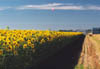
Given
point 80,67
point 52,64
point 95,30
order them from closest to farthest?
point 80,67, point 52,64, point 95,30

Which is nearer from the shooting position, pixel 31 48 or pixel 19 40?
pixel 19 40

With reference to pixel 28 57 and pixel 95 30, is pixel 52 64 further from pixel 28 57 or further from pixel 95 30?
pixel 95 30

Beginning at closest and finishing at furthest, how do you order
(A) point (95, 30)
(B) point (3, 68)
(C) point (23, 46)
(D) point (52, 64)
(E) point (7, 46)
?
(B) point (3, 68), (E) point (7, 46), (C) point (23, 46), (D) point (52, 64), (A) point (95, 30)

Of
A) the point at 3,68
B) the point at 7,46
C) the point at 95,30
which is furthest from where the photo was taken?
the point at 95,30

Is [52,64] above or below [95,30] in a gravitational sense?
above

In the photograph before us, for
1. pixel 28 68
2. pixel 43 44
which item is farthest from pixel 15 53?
pixel 43 44

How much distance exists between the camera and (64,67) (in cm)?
1702

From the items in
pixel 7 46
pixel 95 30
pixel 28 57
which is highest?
pixel 7 46

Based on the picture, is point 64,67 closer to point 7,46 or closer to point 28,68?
point 28,68

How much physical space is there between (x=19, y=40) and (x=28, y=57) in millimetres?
1086

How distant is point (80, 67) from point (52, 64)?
2128mm

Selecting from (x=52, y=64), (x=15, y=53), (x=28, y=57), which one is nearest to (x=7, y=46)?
(x=15, y=53)

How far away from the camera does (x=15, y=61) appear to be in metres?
11.4

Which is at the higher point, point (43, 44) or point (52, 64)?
point (43, 44)
